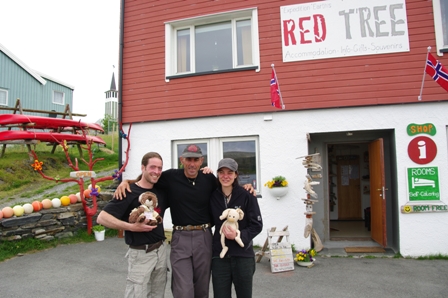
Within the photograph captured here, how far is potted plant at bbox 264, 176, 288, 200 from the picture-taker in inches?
258

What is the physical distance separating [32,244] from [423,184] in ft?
24.8

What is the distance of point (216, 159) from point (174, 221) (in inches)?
158

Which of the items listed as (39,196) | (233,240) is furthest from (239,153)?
(39,196)

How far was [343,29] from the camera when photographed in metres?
6.77

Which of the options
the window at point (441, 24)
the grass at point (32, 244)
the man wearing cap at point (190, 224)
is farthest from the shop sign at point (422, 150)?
the grass at point (32, 244)

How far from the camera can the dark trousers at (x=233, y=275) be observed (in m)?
3.06

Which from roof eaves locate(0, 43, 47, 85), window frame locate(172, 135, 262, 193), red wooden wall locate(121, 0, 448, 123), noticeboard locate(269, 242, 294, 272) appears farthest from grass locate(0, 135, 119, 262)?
roof eaves locate(0, 43, 47, 85)

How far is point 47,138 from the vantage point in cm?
856

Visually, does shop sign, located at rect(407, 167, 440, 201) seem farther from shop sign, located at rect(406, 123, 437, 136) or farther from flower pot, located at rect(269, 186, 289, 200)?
flower pot, located at rect(269, 186, 289, 200)

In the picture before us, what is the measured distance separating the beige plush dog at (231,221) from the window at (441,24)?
18.6ft

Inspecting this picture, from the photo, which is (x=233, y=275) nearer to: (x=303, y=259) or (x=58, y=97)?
(x=303, y=259)

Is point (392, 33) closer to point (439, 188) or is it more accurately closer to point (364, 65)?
point (364, 65)

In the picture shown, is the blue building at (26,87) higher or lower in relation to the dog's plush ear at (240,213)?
higher

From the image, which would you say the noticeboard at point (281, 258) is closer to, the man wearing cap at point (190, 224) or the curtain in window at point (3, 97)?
the man wearing cap at point (190, 224)
